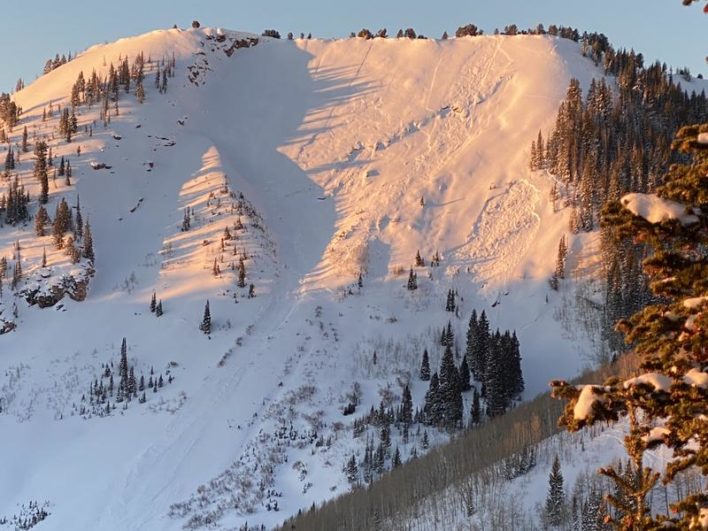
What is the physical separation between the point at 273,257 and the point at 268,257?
1012 millimetres

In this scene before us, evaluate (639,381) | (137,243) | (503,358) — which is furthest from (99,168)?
(639,381)

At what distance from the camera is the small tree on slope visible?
22.7 ft

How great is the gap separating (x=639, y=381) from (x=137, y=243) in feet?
287

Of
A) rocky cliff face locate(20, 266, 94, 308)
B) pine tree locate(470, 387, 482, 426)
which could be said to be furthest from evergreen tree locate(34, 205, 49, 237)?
pine tree locate(470, 387, 482, 426)

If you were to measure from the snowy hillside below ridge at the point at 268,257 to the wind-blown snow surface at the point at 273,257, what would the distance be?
0.86ft

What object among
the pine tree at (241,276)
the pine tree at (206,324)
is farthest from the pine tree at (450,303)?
the pine tree at (206,324)

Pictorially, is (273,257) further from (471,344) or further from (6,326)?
(6,326)

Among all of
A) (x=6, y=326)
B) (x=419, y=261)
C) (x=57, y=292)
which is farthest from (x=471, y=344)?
(x=6, y=326)

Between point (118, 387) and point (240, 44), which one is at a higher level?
point (240, 44)

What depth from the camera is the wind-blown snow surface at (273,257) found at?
57.1m

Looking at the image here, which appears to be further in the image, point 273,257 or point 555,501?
point 273,257

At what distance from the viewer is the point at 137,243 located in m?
89.4

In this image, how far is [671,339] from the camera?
25.0ft

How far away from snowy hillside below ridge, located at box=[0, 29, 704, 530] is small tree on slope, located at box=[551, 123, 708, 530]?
46203mm
